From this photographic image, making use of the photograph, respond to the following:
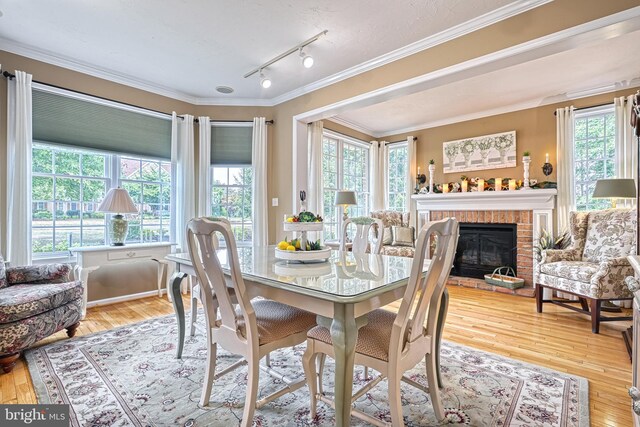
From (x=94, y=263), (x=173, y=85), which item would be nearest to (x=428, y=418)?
(x=94, y=263)

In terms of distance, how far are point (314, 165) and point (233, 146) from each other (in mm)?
1213

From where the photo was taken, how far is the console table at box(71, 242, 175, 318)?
3199mm

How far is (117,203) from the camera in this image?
3369mm

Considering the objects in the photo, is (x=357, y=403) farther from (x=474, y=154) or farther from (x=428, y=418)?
(x=474, y=154)

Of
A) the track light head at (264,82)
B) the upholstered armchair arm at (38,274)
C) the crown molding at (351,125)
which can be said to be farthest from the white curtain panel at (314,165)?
the upholstered armchair arm at (38,274)

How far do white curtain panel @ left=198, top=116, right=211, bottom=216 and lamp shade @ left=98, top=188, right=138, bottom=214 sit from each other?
3.36ft

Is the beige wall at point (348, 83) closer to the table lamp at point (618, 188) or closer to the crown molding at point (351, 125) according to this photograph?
the crown molding at point (351, 125)

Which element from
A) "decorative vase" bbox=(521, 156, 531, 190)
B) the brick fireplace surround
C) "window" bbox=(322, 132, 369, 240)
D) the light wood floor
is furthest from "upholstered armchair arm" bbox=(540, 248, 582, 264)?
"window" bbox=(322, 132, 369, 240)

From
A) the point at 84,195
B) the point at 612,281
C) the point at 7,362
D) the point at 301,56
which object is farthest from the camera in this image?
the point at 84,195

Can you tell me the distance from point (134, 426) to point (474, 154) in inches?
212

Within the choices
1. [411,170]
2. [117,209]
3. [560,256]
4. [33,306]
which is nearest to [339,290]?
[33,306]

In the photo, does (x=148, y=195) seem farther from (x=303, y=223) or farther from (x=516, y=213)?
(x=516, y=213)

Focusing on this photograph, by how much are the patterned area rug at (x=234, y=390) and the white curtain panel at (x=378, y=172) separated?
4020mm

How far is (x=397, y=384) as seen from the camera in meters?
1.34
